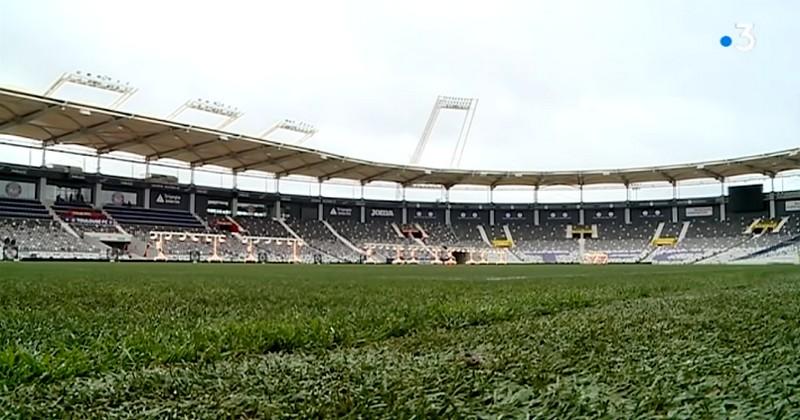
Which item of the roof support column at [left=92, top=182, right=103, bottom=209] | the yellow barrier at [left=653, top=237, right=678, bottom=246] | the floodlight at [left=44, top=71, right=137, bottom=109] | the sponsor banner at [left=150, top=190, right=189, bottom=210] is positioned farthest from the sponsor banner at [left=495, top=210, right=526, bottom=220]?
the floodlight at [left=44, top=71, right=137, bottom=109]

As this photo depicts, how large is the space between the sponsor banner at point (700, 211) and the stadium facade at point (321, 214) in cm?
11

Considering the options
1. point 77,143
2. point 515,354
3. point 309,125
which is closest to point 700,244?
point 309,125

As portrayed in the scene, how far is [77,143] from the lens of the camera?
36906 millimetres

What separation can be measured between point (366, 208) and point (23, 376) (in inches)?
2089

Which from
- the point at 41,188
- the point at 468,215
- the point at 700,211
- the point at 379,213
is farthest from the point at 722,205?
the point at 41,188

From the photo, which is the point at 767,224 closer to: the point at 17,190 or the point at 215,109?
the point at 215,109

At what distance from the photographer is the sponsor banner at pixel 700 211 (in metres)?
51.4

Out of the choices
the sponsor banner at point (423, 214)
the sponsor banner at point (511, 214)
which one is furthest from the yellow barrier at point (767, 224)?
the sponsor banner at point (423, 214)

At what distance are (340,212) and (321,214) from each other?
1.78 meters

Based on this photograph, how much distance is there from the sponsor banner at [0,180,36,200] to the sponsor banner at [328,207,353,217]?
73.2 feet

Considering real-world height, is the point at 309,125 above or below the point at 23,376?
above

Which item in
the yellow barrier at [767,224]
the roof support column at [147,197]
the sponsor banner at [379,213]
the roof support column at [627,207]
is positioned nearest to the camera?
the roof support column at [147,197]

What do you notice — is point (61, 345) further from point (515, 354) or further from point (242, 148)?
point (242, 148)

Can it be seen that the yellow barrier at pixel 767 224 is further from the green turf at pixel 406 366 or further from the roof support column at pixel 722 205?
the green turf at pixel 406 366
